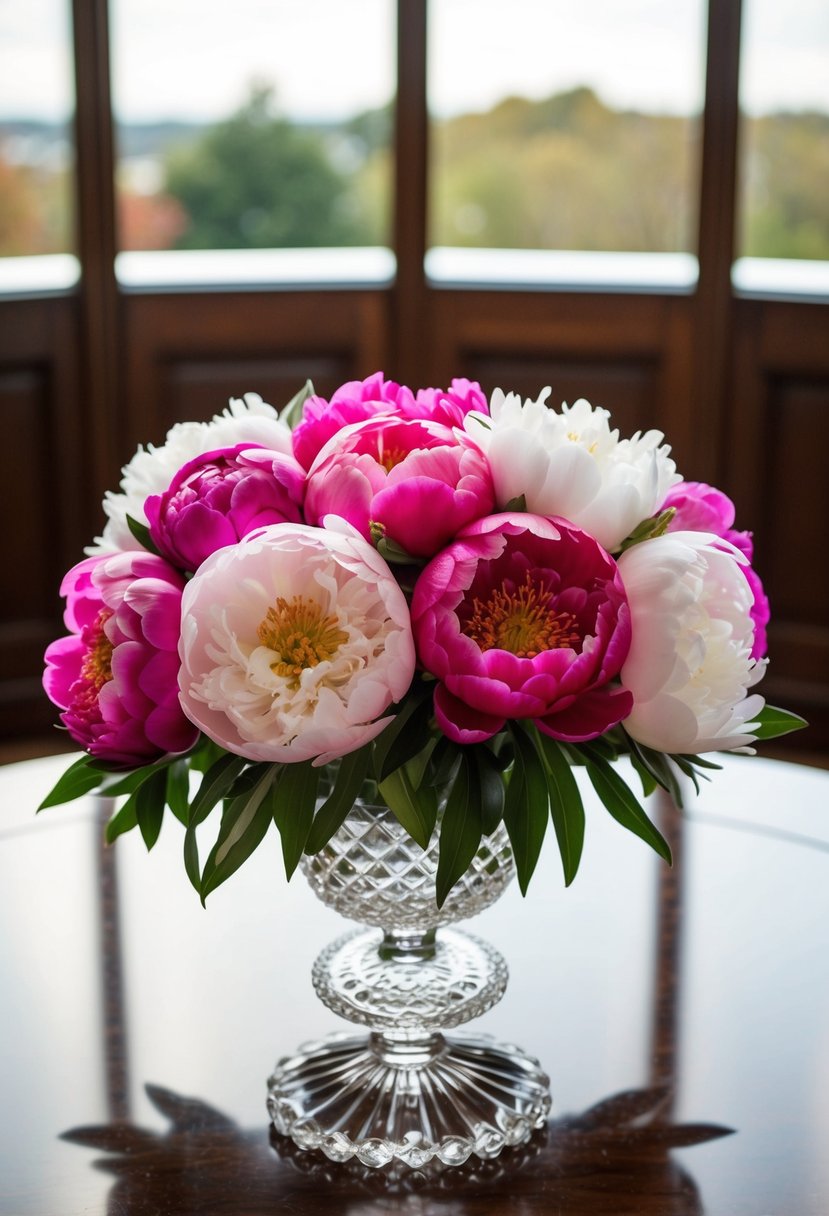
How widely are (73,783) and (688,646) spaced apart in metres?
0.35

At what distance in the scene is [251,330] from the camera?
3.25m

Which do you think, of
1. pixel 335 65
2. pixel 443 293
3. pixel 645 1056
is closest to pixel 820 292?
pixel 443 293

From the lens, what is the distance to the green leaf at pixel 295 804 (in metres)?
0.76

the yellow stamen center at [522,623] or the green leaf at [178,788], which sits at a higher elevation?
the yellow stamen center at [522,623]

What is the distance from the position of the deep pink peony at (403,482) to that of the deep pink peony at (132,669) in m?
0.09

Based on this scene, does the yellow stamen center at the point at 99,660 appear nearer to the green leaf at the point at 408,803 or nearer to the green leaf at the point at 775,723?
the green leaf at the point at 408,803

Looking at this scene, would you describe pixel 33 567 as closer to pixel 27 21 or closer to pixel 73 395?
pixel 73 395

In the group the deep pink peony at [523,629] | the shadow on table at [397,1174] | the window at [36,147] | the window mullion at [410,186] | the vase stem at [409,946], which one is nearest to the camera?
the deep pink peony at [523,629]

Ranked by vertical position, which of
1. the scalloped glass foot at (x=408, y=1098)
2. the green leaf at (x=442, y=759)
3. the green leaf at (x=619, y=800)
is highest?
the green leaf at (x=442, y=759)

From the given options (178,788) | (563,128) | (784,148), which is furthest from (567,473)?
(563,128)

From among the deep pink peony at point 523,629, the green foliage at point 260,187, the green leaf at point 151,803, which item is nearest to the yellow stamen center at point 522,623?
the deep pink peony at point 523,629

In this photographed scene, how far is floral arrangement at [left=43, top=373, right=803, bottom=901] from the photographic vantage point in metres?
0.72

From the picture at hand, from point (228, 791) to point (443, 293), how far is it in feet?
8.54

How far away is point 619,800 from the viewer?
2.63ft
